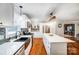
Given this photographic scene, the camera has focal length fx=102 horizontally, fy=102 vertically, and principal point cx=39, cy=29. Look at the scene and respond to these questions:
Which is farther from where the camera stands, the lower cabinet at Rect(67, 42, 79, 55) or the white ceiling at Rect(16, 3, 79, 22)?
the lower cabinet at Rect(67, 42, 79, 55)

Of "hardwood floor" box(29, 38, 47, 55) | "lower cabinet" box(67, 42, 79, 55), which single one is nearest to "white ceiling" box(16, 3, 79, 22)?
"lower cabinet" box(67, 42, 79, 55)

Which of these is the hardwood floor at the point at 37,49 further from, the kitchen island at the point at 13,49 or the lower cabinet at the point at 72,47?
the lower cabinet at the point at 72,47

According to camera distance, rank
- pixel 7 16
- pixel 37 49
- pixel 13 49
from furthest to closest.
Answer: pixel 37 49 < pixel 7 16 < pixel 13 49

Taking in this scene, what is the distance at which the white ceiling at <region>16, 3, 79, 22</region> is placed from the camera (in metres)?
2.01

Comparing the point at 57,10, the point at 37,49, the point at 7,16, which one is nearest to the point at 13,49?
the point at 7,16

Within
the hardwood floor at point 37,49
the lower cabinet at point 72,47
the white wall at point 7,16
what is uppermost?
the white wall at point 7,16

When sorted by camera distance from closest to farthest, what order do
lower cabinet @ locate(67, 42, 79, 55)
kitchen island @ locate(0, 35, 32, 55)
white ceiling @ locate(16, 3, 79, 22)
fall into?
kitchen island @ locate(0, 35, 32, 55) < white ceiling @ locate(16, 3, 79, 22) < lower cabinet @ locate(67, 42, 79, 55)

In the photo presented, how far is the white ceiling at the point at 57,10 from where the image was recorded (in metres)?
2.01

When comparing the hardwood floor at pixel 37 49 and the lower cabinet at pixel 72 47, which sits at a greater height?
the lower cabinet at pixel 72 47

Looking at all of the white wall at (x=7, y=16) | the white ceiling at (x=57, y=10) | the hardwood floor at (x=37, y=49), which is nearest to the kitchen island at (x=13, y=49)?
the hardwood floor at (x=37, y=49)

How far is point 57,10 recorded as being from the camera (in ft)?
7.73

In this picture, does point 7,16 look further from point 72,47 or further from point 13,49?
point 72,47

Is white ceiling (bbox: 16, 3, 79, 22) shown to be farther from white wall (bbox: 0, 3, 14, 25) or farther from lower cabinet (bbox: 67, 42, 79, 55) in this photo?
lower cabinet (bbox: 67, 42, 79, 55)
